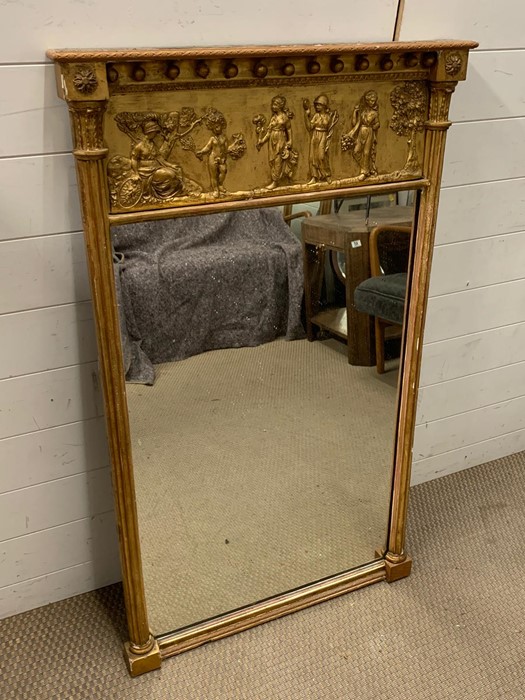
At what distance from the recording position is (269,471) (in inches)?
56.7

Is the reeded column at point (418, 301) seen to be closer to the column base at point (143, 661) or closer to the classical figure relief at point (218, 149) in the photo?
the classical figure relief at point (218, 149)

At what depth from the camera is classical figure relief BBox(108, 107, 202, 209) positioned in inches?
39.7

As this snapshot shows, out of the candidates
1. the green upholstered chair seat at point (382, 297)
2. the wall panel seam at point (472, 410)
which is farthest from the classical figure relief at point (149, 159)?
the wall panel seam at point (472, 410)

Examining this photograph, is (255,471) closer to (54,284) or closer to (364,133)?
(54,284)

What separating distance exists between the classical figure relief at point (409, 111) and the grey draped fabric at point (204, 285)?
0.91 ft

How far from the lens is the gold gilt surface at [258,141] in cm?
102

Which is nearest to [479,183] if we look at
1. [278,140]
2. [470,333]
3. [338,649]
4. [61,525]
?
[470,333]

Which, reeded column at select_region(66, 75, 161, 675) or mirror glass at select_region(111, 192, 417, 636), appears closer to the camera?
reeded column at select_region(66, 75, 161, 675)

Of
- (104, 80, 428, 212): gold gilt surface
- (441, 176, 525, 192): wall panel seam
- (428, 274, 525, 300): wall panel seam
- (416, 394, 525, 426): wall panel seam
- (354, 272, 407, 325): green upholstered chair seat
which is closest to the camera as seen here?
(104, 80, 428, 212): gold gilt surface

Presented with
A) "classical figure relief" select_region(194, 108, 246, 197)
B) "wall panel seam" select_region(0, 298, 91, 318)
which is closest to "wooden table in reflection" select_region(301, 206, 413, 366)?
"classical figure relief" select_region(194, 108, 246, 197)

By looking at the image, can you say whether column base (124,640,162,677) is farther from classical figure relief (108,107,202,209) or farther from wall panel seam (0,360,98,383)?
classical figure relief (108,107,202,209)

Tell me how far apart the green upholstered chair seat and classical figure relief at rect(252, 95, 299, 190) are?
1.08ft

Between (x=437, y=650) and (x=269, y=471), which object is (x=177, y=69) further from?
(x=437, y=650)

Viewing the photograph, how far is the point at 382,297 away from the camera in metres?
1.37
